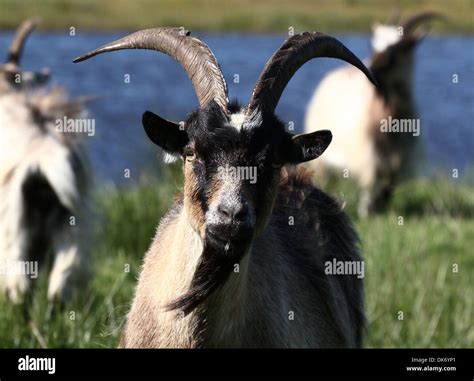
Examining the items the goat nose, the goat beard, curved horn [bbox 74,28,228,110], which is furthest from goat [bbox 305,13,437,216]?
the goat nose

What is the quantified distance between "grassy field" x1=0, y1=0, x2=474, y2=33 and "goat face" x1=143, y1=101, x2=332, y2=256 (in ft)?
51.2

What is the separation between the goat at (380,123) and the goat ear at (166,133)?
9.28 m

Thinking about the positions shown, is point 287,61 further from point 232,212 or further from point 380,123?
point 380,123

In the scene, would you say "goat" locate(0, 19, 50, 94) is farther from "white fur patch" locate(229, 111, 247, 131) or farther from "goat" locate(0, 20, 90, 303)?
"white fur patch" locate(229, 111, 247, 131)

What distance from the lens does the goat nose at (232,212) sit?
16.0 ft

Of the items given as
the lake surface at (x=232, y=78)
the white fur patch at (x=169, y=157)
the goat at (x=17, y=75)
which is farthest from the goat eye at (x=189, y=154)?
A: the lake surface at (x=232, y=78)

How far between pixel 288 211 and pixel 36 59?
59.8ft

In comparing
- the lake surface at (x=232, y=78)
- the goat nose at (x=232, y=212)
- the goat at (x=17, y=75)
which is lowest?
the goat nose at (x=232, y=212)

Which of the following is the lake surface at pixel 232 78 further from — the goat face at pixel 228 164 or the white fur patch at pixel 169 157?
the goat face at pixel 228 164

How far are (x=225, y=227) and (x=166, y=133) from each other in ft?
2.47

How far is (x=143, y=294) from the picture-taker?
5.70 m

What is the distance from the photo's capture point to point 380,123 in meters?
15.0

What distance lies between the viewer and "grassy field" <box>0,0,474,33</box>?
21719 mm
